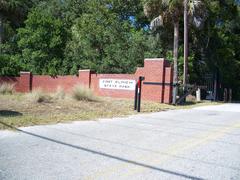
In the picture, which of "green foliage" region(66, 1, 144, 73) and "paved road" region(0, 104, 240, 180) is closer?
"paved road" region(0, 104, 240, 180)

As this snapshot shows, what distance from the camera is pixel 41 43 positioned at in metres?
35.9

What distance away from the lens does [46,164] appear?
22.8 feet

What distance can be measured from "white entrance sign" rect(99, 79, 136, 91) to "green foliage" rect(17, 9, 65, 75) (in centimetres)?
983

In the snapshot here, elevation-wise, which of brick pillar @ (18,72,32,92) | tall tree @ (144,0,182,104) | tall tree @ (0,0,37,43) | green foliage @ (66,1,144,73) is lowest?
brick pillar @ (18,72,32,92)

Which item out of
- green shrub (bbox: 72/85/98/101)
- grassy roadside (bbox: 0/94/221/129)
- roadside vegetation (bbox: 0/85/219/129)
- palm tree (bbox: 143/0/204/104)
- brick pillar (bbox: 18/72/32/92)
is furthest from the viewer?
brick pillar (bbox: 18/72/32/92)

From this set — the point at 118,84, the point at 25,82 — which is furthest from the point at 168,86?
the point at 25,82

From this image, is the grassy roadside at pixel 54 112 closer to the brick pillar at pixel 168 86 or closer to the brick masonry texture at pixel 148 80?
the brick pillar at pixel 168 86

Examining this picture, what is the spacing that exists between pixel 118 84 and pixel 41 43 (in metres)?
13.5

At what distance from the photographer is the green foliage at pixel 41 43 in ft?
117

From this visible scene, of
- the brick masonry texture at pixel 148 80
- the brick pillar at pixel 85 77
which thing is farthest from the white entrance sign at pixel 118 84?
the brick pillar at pixel 85 77

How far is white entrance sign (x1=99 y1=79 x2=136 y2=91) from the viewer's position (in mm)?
Answer: 24375

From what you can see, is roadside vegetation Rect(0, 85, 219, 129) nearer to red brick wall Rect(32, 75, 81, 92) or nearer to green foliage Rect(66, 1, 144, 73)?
red brick wall Rect(32, 75, 81, 92)

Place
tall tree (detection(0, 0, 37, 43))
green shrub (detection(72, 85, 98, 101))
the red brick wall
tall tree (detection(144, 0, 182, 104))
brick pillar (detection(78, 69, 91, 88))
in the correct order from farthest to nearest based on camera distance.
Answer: tall tree (detection(0, 0, 37, 43))
the red brick wall
brick pillar (detection(78, 69, 91, 88))
tall tree (detection(144, 0, 182, 104))
green shrub (detection(72, 85, 98, 101))

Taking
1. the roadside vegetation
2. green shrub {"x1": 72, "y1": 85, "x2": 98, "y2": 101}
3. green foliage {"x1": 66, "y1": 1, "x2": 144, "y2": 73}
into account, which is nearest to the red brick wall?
green foliage {"x1": 66, "y1": 1, "x2": 144, "y2": 73}
